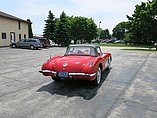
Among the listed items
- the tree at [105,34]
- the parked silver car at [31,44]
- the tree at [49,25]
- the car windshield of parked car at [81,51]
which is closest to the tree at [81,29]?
the tree at [49,25]

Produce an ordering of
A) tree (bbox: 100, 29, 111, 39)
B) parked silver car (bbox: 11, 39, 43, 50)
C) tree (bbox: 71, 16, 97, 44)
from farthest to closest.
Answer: tree (bbox: 100, 29, 111, 39) < tree (bbox: 71, 16, 97, 44) < parked silver car (bbox: 11, 39, 43, 50)

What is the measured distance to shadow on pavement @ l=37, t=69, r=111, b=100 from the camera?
4.73m

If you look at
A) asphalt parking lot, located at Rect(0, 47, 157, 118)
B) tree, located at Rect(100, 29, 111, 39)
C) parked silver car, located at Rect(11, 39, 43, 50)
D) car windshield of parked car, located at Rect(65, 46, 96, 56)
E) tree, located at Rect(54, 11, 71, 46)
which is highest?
tree, located at Rect(100, 29, 111, 39)

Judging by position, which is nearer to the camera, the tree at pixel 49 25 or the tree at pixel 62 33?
the tree at pixel 62 33

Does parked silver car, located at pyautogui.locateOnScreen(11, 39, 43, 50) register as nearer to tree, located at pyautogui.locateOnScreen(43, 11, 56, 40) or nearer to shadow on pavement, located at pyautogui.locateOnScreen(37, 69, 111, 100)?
tree, located at pyautogui.locateOnScreen(43, 11, 56, 40)

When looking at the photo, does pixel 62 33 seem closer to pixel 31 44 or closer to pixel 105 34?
pixel 31 44

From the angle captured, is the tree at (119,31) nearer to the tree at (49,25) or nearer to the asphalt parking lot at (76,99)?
the tree at (49,25)

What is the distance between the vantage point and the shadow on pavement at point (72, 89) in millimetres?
4734

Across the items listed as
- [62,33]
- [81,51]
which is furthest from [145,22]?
[81,51]

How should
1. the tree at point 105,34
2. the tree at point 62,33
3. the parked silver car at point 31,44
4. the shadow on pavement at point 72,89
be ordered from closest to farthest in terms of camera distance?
the shadow on pavement at point 72,89, the parked silver car at point 31,44, the tree at point 62,33, the tree at point 105,34

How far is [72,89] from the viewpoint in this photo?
523cm

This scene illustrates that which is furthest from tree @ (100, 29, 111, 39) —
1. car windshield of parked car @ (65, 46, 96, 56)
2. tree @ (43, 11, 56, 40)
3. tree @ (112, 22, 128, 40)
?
car windshield of parked car @ (65, 46, 96, 56)

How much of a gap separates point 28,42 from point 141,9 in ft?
70.0

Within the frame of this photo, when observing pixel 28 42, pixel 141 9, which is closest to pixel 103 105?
pixel 28 42
